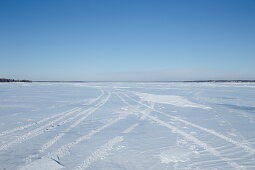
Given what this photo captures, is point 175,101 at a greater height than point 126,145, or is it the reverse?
point 175,101

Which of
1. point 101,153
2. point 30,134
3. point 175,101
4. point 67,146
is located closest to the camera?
point 101,153

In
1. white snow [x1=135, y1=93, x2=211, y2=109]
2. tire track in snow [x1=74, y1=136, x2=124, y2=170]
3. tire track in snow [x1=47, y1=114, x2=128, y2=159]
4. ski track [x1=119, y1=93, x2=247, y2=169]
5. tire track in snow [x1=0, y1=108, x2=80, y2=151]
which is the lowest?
tire track in snow [x1=74, y1=136, x2=124, y2=170]

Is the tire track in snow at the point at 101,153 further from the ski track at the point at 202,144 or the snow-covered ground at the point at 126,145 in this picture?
the ski track at the point at 202,144

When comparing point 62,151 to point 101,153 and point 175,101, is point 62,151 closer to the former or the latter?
point 101,153

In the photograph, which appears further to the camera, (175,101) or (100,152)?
(175,101)

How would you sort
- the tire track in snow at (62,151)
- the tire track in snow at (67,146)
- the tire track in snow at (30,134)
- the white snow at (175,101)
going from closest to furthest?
1. the tire track in snow at (62,151)
2. the tire track in snow at (67,146)
3. the tire track in snow at (30,134)
4. the white snow at (175,101)

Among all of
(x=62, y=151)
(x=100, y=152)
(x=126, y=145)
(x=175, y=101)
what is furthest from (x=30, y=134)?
(x=175, y=101)

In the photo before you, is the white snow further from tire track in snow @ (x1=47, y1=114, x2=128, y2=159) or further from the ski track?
tire track in snow @ (x1=47, y1=114, x2=128, y2=159)

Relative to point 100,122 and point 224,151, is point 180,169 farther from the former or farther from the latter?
point 100,122

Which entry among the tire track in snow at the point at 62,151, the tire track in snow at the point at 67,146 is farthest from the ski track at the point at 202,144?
the tire track in snow at the point at 62,151

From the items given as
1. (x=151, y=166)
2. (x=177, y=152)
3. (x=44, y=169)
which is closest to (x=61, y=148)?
(x=44, y=169)

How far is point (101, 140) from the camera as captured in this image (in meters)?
4.64

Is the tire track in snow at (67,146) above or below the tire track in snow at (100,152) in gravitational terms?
above

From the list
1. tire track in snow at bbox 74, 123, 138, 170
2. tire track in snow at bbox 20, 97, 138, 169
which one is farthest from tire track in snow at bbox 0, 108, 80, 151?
tire track in snow at bbox 74, 123, 138, 170
